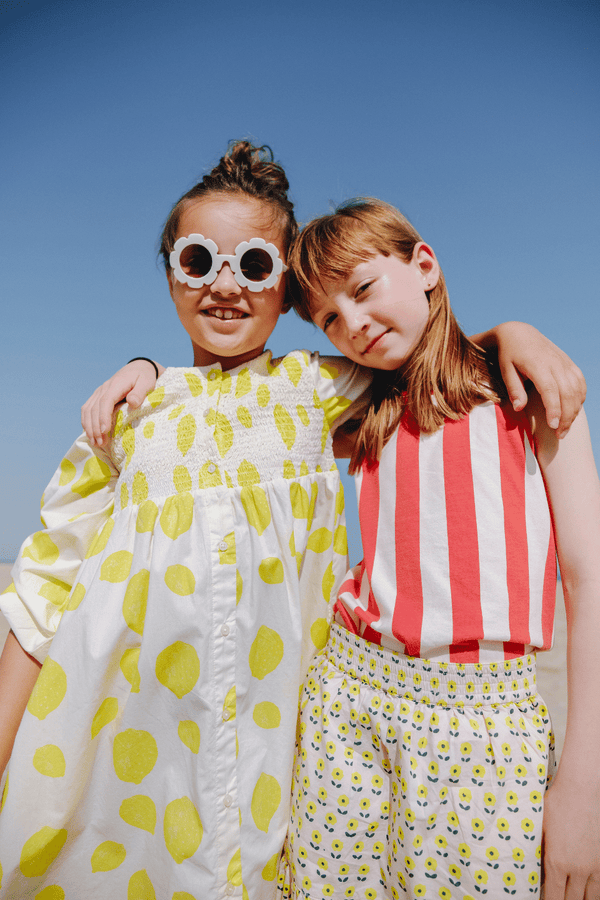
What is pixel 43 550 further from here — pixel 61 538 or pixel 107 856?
pixel 107 856

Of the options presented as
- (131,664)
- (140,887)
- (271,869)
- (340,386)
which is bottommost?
(140,887)

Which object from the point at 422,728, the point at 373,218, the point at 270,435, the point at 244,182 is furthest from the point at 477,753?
the point at 244,182

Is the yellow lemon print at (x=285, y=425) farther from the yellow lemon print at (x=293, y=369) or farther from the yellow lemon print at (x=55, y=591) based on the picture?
the yellow lemon print at (x=55, y=591)

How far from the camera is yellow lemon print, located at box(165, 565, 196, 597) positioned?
129 centimetres

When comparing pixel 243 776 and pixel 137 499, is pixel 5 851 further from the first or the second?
pixel 137 499

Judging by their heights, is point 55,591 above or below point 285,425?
below

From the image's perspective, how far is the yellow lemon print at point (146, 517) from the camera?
1371 mm

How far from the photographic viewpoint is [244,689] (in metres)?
1.31

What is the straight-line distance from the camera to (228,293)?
143 centimetres

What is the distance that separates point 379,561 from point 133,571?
63cm

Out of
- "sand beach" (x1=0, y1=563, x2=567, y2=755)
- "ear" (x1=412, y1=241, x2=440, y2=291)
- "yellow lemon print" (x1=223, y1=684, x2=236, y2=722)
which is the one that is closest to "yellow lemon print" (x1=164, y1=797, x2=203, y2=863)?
"yellow lemon print" (x1=223, y1=684, x2=236, y2=722)

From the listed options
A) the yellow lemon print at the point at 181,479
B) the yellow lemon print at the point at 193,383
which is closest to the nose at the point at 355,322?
the yellow lemon print at the point at 193,383

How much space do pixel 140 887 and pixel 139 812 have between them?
183 mm

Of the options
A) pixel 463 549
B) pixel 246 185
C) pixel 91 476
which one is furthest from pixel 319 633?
pixel 246 185
